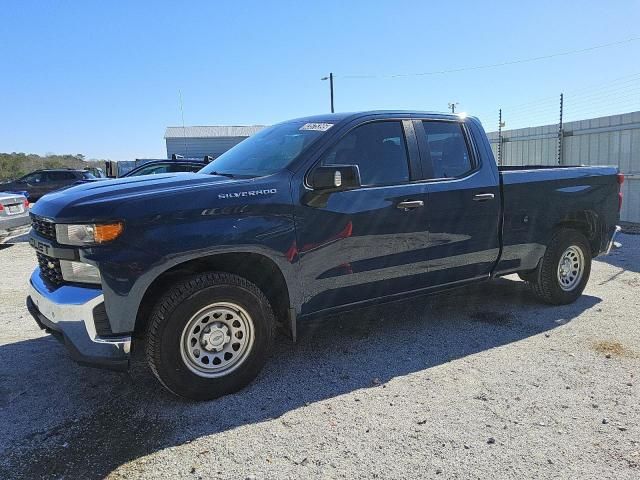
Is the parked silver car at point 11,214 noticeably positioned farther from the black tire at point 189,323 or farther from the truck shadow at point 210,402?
the black tire at point 189,323

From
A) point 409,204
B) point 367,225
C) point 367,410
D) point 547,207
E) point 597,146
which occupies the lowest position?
point 367,410

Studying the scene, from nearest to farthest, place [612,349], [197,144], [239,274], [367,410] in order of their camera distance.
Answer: [367,410] → [239,274] → [612,349] → [197,144]

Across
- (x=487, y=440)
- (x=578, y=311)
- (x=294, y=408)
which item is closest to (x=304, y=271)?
(x=294, y=408)

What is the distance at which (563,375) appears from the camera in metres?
3.83

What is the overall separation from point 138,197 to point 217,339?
1.08 meters

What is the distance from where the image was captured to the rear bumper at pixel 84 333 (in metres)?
3.12

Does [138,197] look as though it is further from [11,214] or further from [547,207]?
[11,214]

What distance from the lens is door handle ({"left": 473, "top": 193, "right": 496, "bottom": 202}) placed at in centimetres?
459

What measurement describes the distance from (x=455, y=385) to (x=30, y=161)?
5266 centimetres

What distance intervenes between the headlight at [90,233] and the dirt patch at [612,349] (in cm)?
389

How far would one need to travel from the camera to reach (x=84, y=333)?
3133 millimetres

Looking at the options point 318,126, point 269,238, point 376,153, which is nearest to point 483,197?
point 376,153

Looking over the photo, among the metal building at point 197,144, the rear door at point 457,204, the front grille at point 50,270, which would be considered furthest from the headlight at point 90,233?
the metal building at point 197,144

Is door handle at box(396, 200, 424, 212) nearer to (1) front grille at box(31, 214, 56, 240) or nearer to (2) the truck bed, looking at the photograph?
(2) the truck bed
